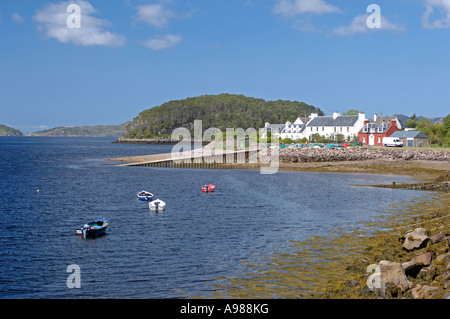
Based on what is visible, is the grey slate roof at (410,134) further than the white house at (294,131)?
No

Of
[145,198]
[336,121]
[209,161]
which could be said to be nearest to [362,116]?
[336,121]

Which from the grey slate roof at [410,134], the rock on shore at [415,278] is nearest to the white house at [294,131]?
the grey slate roof at [410,134]

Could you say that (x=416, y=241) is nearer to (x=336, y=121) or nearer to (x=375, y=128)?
(x=375, y=128)

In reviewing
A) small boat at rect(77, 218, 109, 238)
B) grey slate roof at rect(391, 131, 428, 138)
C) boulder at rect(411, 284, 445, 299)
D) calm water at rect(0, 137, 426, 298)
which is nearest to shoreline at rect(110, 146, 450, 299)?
boulder at rect(411, 284, 445, 299)

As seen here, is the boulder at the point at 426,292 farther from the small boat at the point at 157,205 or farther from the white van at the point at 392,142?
the white van at the point at 392,142

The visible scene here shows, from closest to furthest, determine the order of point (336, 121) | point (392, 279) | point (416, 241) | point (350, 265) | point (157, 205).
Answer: point (392, 279)
point (350, 265)
point (416, 241)
point (157, 205)
point (336, 121)

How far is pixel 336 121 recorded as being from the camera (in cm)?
13362

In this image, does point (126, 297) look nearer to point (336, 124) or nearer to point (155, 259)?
point (155, 259)

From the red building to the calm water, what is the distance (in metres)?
52.5

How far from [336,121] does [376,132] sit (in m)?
17.6

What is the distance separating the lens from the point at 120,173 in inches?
3110

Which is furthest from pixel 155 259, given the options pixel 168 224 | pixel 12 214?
pixel 12 214

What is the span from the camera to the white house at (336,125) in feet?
416

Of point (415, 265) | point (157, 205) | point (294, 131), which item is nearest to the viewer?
point (415, 265)
